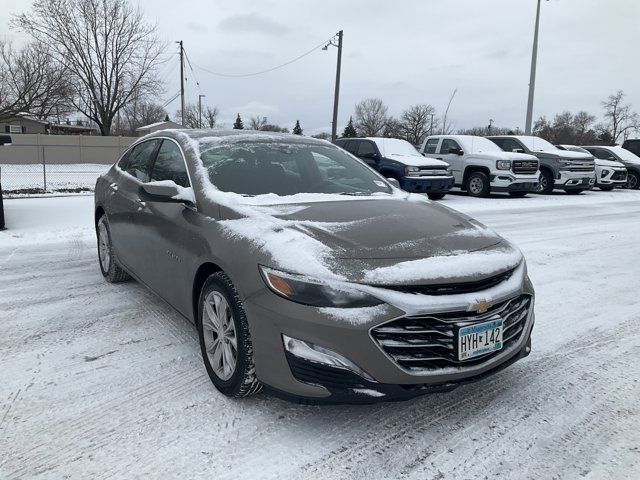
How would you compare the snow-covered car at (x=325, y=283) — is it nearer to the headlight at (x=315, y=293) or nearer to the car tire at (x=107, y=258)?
the headlight at (x=315, y=293)

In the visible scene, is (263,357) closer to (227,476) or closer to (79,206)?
(227,476)

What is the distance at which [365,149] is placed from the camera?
577 inches

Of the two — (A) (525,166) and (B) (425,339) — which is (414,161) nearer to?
(A) (525,166)

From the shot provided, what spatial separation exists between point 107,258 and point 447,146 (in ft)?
43.5

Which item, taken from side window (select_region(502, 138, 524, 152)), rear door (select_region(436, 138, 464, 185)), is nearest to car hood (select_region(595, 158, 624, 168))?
side window (select_region(502, 138, 524, 152))

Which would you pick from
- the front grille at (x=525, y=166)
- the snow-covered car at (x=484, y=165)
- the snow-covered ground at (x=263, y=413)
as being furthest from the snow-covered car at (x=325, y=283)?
the front grille at (x=525, y=166)

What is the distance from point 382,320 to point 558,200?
15.3 m

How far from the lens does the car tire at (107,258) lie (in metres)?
5.03

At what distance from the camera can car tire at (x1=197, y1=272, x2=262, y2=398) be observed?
2.65 m

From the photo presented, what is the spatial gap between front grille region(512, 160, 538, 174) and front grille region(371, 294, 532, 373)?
13768mm

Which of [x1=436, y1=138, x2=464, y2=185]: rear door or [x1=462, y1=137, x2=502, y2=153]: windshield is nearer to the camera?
[x1=462, y1=137, x2=502, y2=153]: windshield

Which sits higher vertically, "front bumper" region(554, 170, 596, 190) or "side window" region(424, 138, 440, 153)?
"side window" region(424, 138, 440, 153)

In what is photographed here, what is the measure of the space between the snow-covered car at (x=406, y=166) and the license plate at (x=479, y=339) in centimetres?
1034

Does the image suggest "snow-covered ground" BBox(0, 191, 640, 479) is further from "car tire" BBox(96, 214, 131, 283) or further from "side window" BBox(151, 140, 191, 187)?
"side window" BBox(151, 140, 191, 187)
